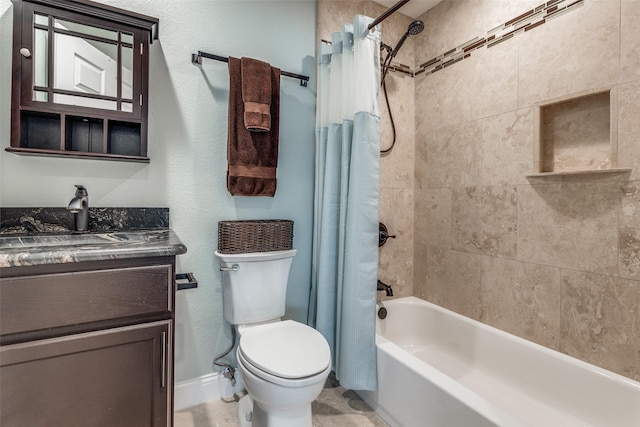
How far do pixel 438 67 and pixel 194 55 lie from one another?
1.57 metres

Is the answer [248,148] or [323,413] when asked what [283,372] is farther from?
[248,148]

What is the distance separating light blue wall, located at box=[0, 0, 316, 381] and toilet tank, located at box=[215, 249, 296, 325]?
17cm

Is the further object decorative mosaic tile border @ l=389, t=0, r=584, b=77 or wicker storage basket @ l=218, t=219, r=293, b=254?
wicker storage basket @ l=218, t=219, r=293, b=254

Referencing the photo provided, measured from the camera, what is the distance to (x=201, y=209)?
171 cm

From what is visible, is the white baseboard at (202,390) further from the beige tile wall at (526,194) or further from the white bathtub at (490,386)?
the beige tile wall at (526,194)

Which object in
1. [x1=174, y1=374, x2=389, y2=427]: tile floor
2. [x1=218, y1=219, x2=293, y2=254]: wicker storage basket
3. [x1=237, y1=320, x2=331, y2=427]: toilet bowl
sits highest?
[x1=218, y1=219, x2=293, y2=254]: wicker storage basket

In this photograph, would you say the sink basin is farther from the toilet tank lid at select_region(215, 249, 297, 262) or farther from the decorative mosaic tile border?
the decorative mosaic tile border

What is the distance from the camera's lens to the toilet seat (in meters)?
1.18

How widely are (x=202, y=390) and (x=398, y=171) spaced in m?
1.86

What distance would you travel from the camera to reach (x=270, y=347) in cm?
134

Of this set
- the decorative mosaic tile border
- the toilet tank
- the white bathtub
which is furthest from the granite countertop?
the decorative mosaic tile border

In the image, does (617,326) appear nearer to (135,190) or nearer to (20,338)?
(20,338)

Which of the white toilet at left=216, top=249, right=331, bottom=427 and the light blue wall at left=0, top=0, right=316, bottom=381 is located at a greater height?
the light blue wall at left=0, top=0, right=316, bottom=381

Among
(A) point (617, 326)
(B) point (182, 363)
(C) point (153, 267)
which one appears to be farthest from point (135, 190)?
(A) point (617, 326)
